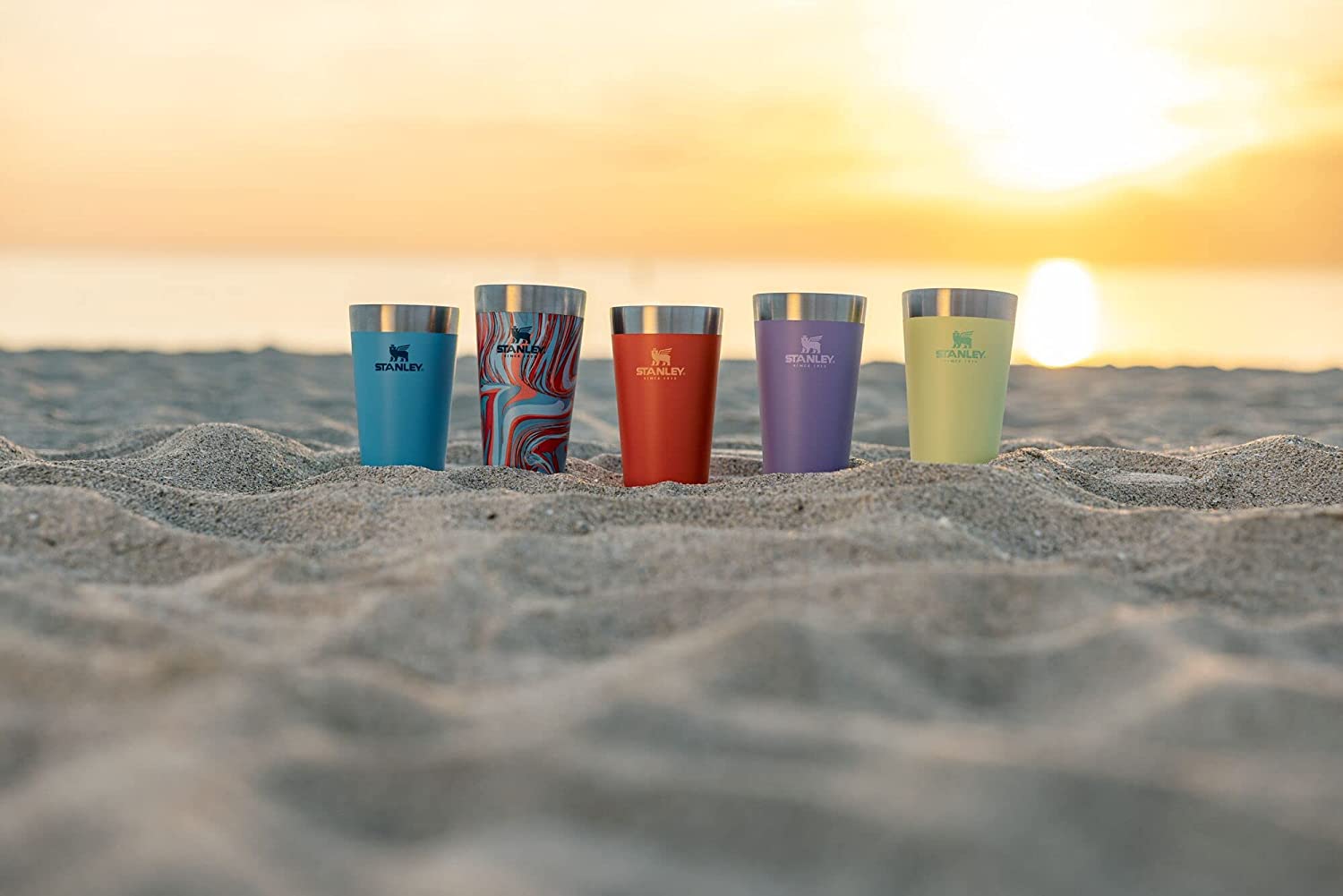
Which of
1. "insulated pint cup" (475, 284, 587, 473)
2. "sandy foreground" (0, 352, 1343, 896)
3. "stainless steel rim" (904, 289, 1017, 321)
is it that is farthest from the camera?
"insulated pint cup" (475, 284, 587, 473)

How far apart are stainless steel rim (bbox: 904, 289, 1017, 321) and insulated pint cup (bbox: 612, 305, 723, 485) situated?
34 cm

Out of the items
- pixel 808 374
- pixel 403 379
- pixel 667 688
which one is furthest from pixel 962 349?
pixel 667 688

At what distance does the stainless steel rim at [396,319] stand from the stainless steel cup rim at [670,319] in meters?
0.34

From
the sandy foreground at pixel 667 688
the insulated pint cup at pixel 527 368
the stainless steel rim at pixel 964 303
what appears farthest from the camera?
the insulated pint cup at pixel 527 368

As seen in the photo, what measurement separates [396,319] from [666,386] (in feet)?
1.62

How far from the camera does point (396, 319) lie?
2.08 m

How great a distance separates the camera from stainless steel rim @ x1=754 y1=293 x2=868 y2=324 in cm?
196

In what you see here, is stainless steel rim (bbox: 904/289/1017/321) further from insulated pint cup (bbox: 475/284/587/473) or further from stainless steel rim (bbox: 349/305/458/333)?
stainless steel rim (bbox: 349/305/458/333)

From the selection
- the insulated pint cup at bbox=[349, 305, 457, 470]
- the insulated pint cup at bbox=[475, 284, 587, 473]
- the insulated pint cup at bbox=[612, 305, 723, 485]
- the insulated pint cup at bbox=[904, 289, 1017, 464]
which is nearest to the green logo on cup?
the insulated pint cup at bbox=[904, 289, 1017, 464]

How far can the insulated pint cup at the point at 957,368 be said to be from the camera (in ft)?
6.45

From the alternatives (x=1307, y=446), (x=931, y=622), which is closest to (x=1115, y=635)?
(x=931, y=622)

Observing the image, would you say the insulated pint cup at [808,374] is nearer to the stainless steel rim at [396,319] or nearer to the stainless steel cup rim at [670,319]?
the stainless steel cup rim at [670,319]

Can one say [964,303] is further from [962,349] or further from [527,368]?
[527,368]

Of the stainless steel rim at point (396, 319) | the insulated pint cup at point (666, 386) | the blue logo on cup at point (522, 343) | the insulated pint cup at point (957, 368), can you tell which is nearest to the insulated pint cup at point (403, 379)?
the stainless steel rim at point (396, 319)
